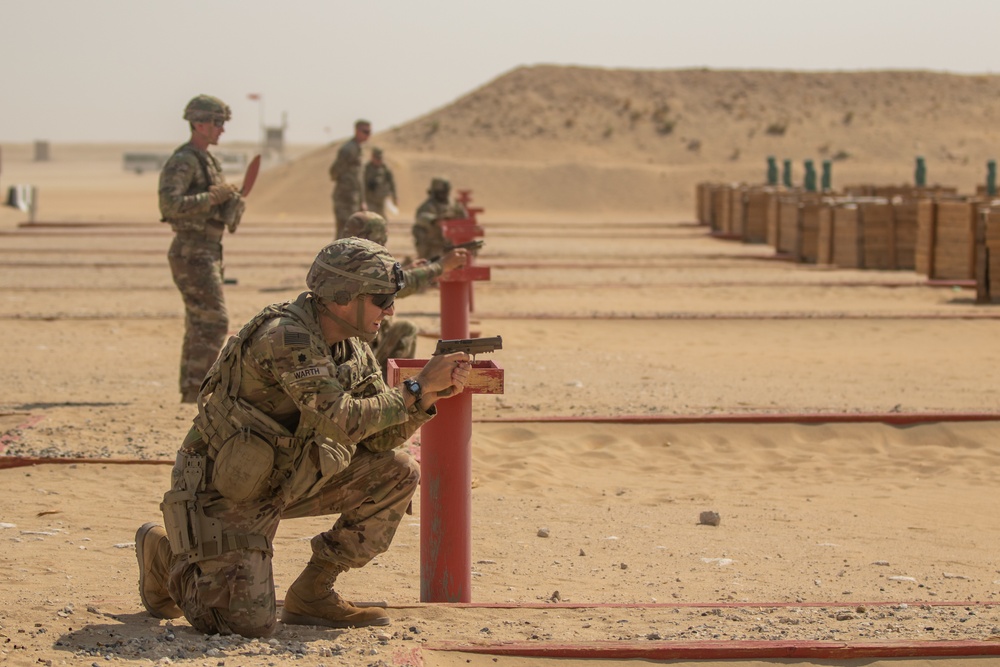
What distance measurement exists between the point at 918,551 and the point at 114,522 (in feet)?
11.8

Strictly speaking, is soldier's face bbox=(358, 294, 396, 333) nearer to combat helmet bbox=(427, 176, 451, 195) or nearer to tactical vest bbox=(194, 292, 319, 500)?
tactical vest bbox=(194, 292, 319, 500)

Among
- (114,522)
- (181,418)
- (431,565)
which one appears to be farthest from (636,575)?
(181,418)

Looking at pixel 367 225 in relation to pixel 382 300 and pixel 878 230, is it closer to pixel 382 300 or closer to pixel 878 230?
pixel 382 300

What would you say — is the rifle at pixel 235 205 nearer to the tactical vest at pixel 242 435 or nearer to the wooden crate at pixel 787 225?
the tactical vest at pixel 242 435

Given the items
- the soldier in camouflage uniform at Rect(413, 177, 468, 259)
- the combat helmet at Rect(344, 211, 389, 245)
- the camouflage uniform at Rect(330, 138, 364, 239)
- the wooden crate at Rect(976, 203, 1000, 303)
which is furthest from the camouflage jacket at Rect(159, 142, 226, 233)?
the wooden crate at Rect(976, 203, 1000, 303)

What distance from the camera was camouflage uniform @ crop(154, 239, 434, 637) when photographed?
450cm

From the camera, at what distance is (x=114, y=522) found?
6.38 metres

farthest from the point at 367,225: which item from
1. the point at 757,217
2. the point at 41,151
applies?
the point at 41,151

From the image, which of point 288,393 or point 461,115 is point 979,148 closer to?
point 461,115

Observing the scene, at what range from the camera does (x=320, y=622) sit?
4793 mm

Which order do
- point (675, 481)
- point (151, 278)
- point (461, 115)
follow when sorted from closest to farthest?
1. point (675, 481)
2. point (151, 278)
3. point (461, 115)

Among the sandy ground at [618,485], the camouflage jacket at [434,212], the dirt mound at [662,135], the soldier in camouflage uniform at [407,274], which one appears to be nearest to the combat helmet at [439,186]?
the camouflage jacket at [434,212]

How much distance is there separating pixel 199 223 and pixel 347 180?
7.95 meters

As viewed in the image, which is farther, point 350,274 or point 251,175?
point 251,175
